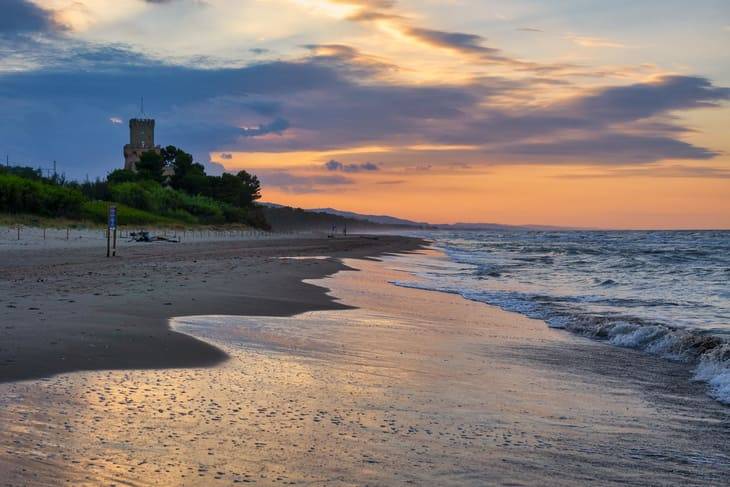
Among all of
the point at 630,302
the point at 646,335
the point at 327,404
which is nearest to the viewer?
the point at 327,404

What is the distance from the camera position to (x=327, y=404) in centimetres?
588

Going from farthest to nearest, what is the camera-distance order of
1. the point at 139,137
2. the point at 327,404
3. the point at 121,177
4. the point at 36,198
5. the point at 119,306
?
the point at 139,137, the point at 121,177, the point at 36,198, the point at 119,306, the point at 327,404

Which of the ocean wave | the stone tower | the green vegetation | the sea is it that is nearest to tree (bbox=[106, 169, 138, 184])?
the green vegetation

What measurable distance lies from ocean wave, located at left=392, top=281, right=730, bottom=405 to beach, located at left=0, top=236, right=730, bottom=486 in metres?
0.36

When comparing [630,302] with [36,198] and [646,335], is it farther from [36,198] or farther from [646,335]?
[36,198]

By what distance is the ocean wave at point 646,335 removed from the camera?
8.77 meters

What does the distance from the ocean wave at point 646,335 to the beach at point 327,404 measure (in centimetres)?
36

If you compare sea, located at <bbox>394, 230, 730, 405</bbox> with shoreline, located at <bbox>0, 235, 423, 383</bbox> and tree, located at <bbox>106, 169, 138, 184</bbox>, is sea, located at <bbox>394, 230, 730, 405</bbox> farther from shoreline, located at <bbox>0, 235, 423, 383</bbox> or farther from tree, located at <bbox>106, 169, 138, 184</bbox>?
tree, located at <bbox>106, 169, 138, 184</bbox>

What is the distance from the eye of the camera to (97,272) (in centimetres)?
1859

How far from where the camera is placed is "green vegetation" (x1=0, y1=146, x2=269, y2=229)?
5222cm

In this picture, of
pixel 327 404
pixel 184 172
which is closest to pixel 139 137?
pixel 184 172

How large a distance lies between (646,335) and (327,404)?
7.15 m

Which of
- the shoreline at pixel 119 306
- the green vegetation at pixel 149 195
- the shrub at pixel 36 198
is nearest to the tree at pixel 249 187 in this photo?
the green vegetation at pixel 149 195

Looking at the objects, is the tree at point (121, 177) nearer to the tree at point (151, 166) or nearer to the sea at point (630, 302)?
the tree at point (151, 166)
